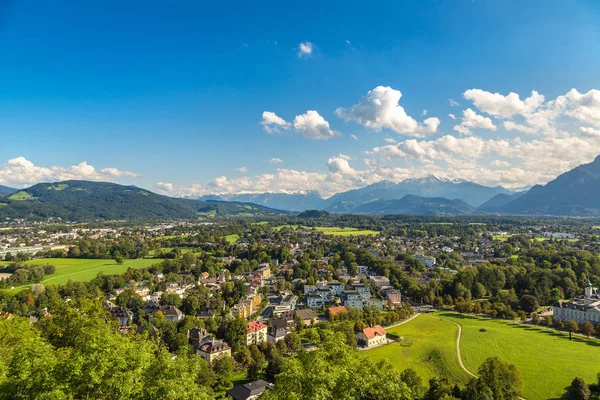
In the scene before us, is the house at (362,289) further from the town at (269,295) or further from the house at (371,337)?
the house at (371,337)

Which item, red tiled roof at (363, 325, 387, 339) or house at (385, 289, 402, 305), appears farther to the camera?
house at (385, 289, 402, 305)

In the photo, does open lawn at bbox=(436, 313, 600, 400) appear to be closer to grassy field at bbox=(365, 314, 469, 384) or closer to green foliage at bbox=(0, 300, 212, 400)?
grassy field at bbox=(365, 314, 469, 384)

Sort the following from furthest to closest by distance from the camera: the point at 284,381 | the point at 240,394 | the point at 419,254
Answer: the point at 419,254 < the point at 240,394 < the point at 284,381

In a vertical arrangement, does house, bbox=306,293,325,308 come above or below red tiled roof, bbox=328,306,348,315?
below

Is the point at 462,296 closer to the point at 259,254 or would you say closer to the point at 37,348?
the point at 259,254

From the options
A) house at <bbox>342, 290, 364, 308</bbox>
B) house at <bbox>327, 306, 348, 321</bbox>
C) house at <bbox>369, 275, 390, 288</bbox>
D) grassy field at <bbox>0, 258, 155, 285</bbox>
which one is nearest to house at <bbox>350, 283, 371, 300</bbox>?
house at <bbox>342, 290, 364, 308</bbox>

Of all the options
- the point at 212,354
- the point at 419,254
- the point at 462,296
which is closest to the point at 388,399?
the point at 212,354
